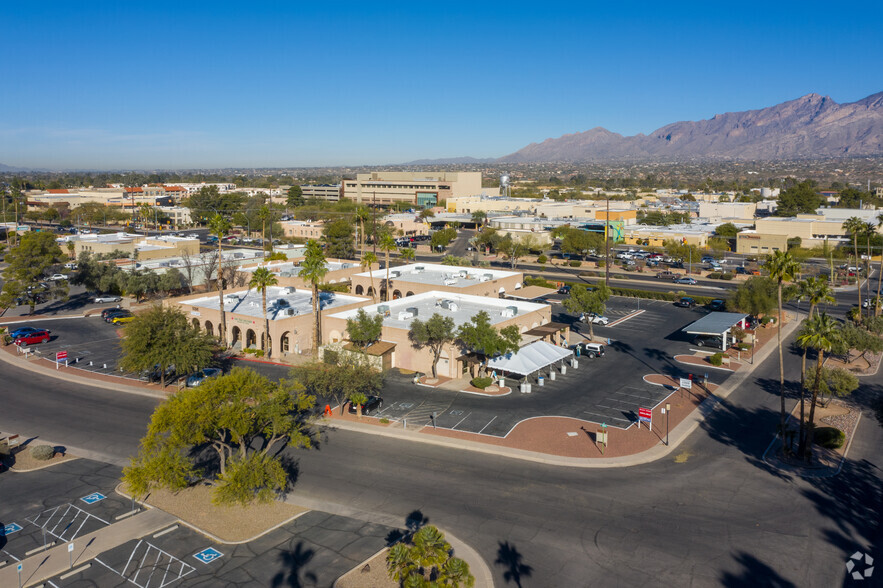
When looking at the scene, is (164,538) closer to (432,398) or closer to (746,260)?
(432,398)

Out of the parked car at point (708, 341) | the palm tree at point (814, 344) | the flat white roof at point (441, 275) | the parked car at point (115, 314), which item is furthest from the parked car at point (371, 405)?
the parked car at point (115, 314)

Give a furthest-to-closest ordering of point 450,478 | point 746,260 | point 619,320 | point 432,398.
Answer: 1. point 746,260
2. point 619,320
3. point 432,398
4. point 450,478

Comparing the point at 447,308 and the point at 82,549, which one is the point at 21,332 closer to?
the point at 447,308

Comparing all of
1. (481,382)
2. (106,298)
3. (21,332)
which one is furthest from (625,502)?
(106,298)

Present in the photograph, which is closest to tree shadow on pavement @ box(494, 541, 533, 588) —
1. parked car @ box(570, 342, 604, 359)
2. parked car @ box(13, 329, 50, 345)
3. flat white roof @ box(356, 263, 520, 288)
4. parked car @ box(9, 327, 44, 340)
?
parked car @ box(570, 342, 604, 359)

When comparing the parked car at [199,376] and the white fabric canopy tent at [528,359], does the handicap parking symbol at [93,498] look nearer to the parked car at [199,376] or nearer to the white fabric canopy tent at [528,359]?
the parked car at [199,376]

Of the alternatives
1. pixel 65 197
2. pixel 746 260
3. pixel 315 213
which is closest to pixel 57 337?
pixel 746 260
